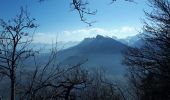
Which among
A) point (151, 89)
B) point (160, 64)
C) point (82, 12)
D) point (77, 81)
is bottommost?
point (151, 89)

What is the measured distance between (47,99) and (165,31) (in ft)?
59.8

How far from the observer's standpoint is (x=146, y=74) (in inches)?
938

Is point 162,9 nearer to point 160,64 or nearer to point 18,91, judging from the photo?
point 160,64

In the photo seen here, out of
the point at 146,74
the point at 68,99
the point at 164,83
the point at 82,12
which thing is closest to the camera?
the point at 82,12

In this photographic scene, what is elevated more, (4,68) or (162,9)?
(162,9)

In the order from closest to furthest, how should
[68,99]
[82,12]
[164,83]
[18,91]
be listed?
[82,12]
[68,99]
[18,91]
[164,83]

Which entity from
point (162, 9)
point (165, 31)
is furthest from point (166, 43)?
point (162, 9)

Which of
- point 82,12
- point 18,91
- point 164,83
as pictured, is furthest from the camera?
point 164,83

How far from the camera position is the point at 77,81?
6219mm

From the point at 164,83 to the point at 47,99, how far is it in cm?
1474

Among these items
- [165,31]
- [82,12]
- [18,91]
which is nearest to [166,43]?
[165,31]

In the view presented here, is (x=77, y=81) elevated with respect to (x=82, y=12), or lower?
lower

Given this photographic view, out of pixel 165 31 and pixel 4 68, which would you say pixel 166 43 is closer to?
pixel 165 31

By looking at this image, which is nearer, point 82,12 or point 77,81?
point 82,12
